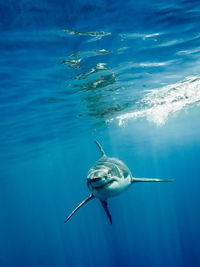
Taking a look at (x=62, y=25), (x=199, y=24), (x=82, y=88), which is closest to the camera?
(x=62, y=25)

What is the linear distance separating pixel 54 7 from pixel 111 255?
3748 cm

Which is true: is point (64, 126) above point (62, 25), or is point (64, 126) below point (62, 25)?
below

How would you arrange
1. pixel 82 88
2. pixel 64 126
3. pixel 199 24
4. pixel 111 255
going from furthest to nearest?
pixel 111 255
pixel 64 126
pixel 82 88
pixel 199 24

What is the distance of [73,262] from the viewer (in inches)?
1427

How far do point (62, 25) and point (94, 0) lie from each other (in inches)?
60.2

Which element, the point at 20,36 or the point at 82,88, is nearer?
the point at 20,36

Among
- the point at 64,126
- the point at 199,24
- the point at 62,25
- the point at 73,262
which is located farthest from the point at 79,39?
the point at 73,262

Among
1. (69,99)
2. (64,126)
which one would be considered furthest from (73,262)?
(69,99)

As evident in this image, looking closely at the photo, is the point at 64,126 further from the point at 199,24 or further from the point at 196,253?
the point at 196,253

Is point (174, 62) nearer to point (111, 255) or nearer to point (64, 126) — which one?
point (64, 126)

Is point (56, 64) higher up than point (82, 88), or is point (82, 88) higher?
point (56, 64)

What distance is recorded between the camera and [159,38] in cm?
970

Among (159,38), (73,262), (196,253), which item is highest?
(159,38)

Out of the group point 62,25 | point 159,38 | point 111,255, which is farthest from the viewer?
point 111,255
